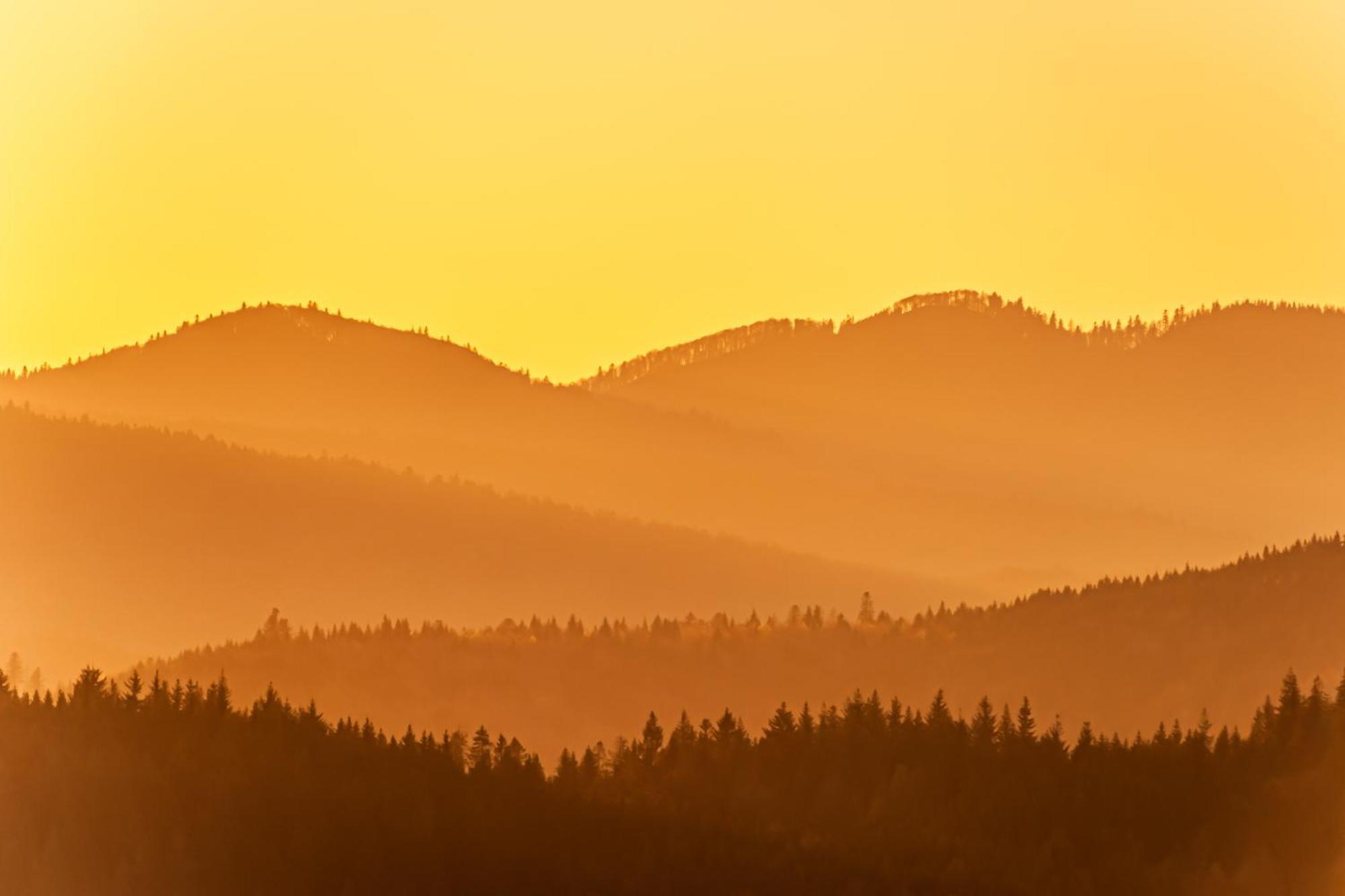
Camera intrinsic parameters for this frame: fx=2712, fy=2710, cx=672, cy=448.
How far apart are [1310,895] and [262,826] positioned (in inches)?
2773

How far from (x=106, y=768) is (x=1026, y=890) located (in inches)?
2533

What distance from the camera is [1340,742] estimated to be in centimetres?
19825

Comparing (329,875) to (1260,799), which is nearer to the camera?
(329,875)

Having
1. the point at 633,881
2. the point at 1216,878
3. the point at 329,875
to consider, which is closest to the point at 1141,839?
the point at 1216,878

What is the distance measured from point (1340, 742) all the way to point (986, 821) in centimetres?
2649

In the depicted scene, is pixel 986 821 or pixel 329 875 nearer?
pixel 329 875

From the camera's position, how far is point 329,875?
17438cm

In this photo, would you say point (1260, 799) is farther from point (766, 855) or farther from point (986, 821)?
point (766, 855)

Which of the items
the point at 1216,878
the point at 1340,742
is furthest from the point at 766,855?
the point at 1340,742

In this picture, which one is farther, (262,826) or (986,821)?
(986,821)

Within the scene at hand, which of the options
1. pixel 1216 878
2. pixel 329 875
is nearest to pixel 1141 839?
pixel 1216 878

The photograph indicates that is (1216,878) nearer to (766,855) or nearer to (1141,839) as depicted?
(1141,839)

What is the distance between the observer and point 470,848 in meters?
179

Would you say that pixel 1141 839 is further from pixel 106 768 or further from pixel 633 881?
pixel 106 768
